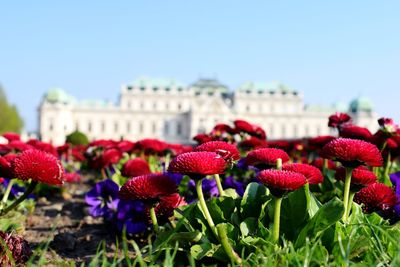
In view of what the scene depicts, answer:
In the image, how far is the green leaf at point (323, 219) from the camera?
1642mm

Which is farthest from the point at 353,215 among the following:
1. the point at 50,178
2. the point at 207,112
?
the point at 207,112

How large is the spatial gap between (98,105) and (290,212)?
69.6 meters

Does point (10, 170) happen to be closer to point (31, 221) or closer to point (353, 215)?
point (31, 221)

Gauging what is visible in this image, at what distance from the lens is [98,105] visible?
69.9 meters

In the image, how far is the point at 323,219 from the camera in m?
1.68

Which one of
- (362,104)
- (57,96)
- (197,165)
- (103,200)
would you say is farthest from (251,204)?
A: (362,104)

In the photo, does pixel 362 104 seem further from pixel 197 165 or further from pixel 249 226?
pixel 197 165

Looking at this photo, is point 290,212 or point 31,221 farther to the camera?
point 31,221

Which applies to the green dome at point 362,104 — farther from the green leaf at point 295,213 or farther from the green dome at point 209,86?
the green leaf at point 295,213

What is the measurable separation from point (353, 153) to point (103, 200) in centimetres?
170

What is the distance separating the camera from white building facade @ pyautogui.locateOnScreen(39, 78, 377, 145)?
66.8 m

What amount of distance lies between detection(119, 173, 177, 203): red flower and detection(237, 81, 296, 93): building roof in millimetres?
72693

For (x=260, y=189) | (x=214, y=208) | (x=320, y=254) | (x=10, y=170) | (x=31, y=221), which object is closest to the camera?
(x=320, y=254)

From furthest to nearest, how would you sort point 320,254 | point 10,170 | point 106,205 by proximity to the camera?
1. point 106,205
2. point 10,170
3. point 320,254
